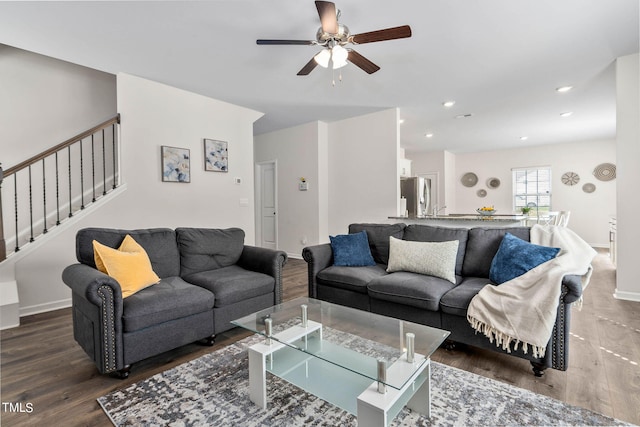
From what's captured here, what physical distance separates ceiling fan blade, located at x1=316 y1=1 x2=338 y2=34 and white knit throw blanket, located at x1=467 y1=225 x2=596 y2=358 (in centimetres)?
218

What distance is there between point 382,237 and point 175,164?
9.32 ft

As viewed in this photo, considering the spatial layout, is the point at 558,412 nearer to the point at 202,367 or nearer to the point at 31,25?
the point at 202,367

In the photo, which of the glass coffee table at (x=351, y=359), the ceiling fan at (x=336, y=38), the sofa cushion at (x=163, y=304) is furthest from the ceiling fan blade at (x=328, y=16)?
the sofa cushion at (x=163, y=304)

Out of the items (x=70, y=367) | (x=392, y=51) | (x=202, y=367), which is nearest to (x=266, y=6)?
(x=392, y=51)

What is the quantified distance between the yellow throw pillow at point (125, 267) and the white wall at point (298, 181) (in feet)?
11.9

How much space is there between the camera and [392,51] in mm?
3145

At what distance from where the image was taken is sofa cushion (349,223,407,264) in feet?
10.7

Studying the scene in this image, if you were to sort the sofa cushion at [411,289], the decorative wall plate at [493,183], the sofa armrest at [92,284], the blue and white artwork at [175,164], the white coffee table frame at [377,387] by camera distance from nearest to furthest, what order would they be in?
1. the white coffee table frame at [377,387]
2. the sofa armrest at [92,284]
3. the sofa cushion at [411,289]
4. the blue and white artwork at [175,164]
5. the decorative wall plate at [493,183]

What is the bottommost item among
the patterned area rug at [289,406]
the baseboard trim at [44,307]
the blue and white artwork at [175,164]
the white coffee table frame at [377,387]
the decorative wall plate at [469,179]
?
the patterned area rug at [289,406]

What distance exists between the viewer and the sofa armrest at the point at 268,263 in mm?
2859

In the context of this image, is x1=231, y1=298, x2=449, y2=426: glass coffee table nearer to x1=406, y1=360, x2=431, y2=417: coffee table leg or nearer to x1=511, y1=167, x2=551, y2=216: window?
x1=406, y1=360, x2=431, y2=417: coffee table leg

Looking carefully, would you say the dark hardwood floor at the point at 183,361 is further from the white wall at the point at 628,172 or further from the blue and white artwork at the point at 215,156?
the blue and white artwork at the point at 215,156

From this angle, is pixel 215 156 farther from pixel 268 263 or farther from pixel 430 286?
pixel 430 286

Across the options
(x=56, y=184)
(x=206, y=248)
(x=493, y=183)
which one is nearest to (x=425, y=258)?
(x=206, y=248)
